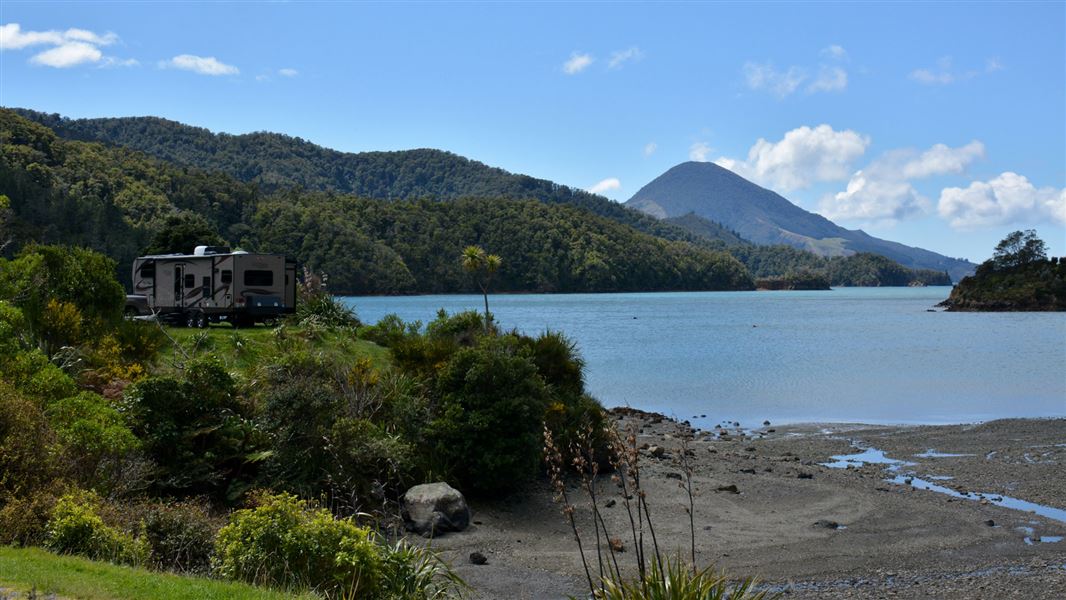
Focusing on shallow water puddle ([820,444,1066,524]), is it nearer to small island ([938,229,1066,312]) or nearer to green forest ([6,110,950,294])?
green forest ([6,110,950,294])

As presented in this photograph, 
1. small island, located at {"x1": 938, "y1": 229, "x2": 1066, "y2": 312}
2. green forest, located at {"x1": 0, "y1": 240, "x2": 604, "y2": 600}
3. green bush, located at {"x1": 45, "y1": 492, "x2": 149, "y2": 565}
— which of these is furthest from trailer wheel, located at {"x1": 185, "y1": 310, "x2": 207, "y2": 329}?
small island, located at {"x1": 938, "y1": 229, "x2": 1066, "y2": 312}

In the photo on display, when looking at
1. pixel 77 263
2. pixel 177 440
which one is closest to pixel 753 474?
pixel 177 440

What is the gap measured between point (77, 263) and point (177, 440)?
7.44m

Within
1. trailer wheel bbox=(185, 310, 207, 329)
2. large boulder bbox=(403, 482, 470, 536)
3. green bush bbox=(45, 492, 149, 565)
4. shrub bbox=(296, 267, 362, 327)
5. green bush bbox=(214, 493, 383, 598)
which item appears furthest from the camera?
trailer wheel bbox=(185, 310, 207, 329)

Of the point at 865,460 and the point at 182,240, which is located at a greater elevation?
the point at 182,240

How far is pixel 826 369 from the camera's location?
46906 millimetres

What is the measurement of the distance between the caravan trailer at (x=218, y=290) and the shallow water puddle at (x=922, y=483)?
56.5ft

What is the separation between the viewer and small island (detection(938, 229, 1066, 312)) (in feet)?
360

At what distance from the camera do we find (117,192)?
284 ft

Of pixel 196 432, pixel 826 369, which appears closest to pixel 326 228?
pixel 826 369

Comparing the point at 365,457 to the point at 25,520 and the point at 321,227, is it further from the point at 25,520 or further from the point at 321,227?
the point at 321,227

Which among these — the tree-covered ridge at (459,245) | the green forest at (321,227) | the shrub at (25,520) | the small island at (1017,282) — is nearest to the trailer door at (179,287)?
the shrub at (25,520)

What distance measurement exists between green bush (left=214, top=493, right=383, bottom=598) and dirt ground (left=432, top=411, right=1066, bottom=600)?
267cm

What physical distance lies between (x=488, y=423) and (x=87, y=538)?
7963 millimetres
